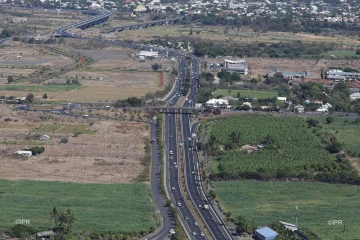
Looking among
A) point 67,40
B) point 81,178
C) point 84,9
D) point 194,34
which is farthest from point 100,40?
point 81,178

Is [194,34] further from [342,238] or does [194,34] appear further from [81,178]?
[342,238]

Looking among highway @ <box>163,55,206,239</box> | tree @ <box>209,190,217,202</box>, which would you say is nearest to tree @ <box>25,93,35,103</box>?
highway @ <box>163,55,206,239</box>

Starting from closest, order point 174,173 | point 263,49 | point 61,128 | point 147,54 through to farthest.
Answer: point 174,173, point 61,128, point 147,54, point 263,49

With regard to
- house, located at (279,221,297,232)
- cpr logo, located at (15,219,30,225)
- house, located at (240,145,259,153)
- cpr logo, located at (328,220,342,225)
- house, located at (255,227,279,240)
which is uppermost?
house, located at (255,227,279,240)

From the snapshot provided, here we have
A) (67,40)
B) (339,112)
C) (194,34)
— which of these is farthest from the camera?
(194,34)

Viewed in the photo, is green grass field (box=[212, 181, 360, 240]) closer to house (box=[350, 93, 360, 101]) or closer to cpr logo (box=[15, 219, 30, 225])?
cpr logo (box=[15, 219, 30, 225])

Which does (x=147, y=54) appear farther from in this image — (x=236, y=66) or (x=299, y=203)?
(x=299, y=203)

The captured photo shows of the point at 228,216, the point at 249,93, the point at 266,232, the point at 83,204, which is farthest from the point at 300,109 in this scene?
the point at 266,232
